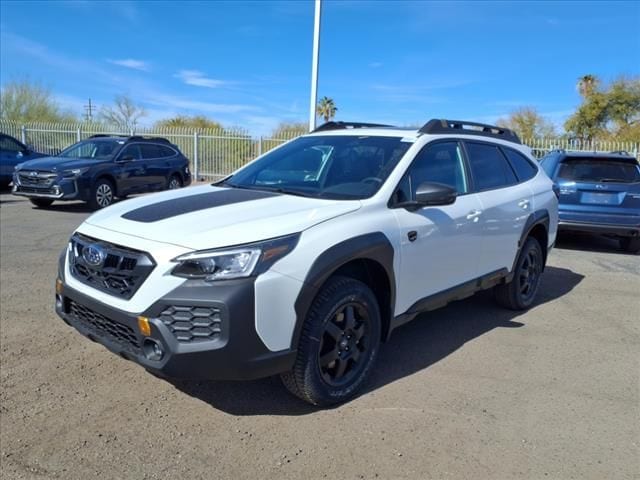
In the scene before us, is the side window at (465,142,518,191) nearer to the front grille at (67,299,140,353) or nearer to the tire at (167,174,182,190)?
the front grille at (67,299,140,353)

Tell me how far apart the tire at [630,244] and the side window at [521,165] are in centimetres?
413

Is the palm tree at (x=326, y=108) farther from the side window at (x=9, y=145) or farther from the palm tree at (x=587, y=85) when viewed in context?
the side window at (x=9, y=145)

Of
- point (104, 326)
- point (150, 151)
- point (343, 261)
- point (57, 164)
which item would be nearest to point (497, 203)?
point (343, 261)

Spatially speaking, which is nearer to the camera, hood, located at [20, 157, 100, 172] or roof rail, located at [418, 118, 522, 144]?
roof rail, located at [418, 118, 522, 144]

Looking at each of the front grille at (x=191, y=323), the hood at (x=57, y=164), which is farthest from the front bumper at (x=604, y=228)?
the hood at (x=57, y=164)

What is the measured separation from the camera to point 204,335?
273 centimetres

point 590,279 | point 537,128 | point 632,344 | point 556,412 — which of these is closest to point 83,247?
point 556,412

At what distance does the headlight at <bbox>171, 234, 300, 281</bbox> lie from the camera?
2717mm

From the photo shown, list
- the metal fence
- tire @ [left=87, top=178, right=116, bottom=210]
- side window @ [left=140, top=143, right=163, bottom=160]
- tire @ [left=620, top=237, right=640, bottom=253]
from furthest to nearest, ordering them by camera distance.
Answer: the metal fence → side window @ [left=140, top=143, right=163, bottom=160] → tire @ [left=87, top=178, right=116, bottom=210] → tire @ [left=620, top=237, right=640, bottom=253]

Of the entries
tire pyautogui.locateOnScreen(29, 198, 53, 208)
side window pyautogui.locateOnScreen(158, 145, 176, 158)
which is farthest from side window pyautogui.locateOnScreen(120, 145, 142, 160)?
tire pyautogui.locateOnScreen(29, 198, 53, 208)

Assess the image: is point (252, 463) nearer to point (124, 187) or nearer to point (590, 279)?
point (590, 279)

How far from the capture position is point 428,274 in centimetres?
387

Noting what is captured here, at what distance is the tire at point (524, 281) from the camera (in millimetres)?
5258

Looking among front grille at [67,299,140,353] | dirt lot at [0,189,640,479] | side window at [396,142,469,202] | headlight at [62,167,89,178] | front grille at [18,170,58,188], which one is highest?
side window at [396,142,469,202]
